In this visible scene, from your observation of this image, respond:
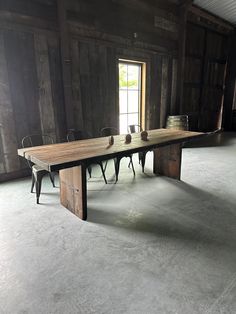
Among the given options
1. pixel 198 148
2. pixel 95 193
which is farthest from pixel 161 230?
pixel 198 148

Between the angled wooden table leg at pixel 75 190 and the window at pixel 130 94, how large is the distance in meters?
2.87

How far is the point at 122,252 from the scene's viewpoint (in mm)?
1785

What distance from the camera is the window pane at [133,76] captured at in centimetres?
498

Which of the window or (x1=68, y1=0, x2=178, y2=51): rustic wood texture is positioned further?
the window

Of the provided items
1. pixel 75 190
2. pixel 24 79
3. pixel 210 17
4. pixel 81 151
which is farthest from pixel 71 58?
pixel 210 17

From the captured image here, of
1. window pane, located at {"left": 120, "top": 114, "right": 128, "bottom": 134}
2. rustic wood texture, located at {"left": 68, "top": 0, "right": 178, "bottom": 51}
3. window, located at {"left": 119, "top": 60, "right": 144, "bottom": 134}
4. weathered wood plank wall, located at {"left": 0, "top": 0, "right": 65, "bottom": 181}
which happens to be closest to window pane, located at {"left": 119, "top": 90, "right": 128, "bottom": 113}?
window, located at {"left": 119, "top": 60, "right": 144, "bottom": 134}

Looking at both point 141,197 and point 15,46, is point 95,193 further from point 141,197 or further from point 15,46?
point 15,46

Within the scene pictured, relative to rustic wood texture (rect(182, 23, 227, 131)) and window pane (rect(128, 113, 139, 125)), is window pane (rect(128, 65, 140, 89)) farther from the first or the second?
→ rustic wood texture (rect(182, 23, 227, 131))

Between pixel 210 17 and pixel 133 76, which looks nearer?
pixel 133 76

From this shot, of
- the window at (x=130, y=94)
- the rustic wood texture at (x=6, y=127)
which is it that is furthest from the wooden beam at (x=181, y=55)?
the rustic wood texture at (x=6, y=127)

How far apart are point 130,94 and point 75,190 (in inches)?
136

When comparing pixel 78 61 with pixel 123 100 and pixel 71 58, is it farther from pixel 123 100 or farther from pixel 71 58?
pixel 123 100

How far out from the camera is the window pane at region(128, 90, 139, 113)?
513cm

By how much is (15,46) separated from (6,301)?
127 inches
